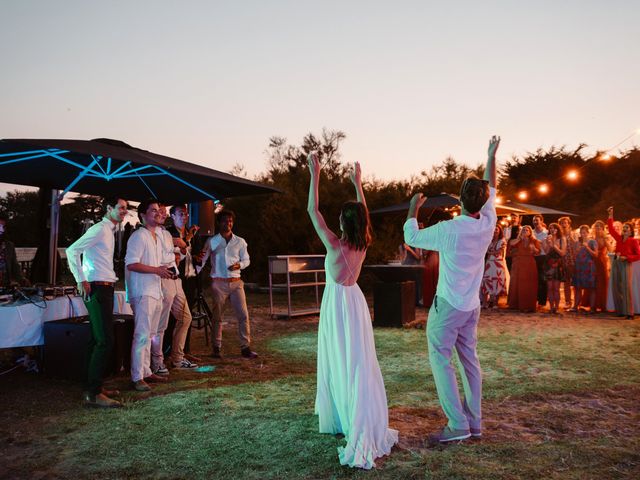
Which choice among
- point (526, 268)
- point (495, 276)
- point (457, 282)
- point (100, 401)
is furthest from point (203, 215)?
point (526, 268)

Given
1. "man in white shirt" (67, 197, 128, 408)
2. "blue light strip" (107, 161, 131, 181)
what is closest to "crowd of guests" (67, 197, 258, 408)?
"man in white shirt" (67, 197, 128, 408)

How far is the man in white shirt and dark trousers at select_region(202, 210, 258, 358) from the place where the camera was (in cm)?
655

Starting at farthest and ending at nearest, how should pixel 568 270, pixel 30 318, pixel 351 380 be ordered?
pixel 568 270
pixel 30 318
pixel 351 380

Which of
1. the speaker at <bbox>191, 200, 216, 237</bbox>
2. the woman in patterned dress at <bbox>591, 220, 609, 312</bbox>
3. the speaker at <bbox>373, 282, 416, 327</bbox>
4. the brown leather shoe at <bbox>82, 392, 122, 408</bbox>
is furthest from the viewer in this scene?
the woman in patterned dress at <bbox>591, 220, 609, 312</bbox>

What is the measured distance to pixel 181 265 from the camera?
6547 millimetres

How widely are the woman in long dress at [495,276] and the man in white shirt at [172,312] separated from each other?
7.60 meters

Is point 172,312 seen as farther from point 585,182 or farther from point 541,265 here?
point 585,182

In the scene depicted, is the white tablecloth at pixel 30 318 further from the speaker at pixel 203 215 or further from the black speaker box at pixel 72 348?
the speaker at pixel 203 215

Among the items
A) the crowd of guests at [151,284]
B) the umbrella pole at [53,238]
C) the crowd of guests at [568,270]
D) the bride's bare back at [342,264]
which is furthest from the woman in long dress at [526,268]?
the umbrella pole at [53,238]

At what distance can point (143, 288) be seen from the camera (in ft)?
16.8

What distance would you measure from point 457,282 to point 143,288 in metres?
3.24

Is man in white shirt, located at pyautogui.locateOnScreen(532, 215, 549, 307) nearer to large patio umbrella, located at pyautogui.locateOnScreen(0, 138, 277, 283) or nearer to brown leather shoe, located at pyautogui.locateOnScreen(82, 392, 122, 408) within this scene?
large patio umbrella, located at pyautogui.locateOnScreen(0, 138, 277, 283)

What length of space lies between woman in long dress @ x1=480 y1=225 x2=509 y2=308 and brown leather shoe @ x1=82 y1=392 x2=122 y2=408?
8870 millimetres

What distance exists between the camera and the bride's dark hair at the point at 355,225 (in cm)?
346
